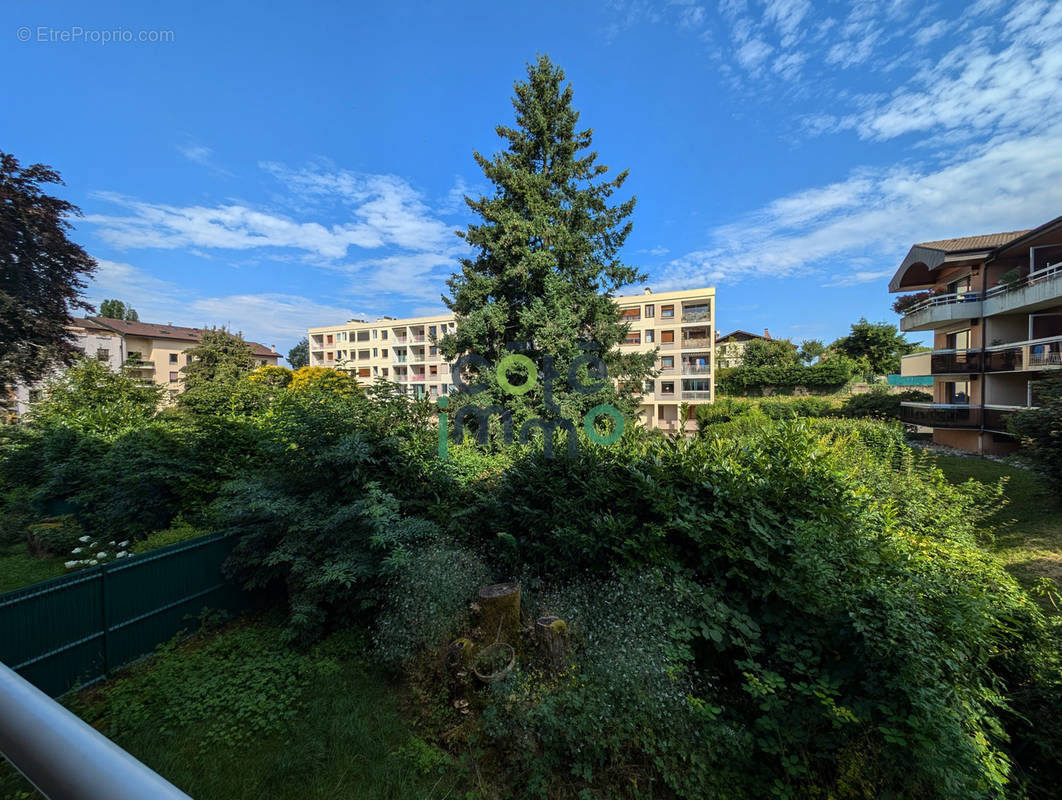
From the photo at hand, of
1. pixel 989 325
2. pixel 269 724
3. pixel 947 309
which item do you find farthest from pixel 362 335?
pixel 269 724

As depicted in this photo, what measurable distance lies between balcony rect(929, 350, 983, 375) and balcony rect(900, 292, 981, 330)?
1.48 m

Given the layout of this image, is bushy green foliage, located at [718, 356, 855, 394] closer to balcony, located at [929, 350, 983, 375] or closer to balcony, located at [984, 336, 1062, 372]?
balcony, located at [929, 350, 983, 375]

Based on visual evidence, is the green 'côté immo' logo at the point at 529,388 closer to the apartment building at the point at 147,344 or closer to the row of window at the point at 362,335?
the apartment building at the point at 147,344

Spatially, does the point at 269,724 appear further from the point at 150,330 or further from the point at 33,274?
the point at 150,330

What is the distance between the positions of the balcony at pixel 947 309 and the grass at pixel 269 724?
25.5m

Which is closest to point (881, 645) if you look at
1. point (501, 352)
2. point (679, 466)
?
point (679, 466)

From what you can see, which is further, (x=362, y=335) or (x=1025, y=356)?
(x=362, y=335)

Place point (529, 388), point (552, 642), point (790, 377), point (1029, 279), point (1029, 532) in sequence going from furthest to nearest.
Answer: point (790, 377), point (1029, 279), point (529, 388), point (1029, 532), point (552, 642)

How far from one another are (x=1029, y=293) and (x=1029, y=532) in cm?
1382

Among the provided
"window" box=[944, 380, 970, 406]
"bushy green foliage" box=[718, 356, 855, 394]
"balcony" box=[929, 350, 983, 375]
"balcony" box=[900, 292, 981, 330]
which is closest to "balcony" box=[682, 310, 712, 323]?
"bushy green foliage" box=[718, 356, 855, 394]

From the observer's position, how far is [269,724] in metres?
4.34

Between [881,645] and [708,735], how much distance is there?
1607 mm

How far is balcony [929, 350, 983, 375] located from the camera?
19172mm

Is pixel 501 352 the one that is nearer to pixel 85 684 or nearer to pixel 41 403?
pixel 85 684
